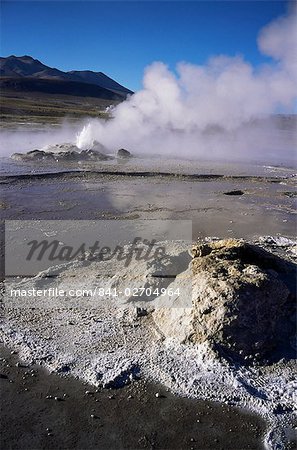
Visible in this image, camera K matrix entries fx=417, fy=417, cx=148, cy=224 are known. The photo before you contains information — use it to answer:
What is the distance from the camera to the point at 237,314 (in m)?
4.70

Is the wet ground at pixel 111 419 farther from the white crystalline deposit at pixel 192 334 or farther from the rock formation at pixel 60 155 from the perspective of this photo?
the rock formation at pixel 60 155

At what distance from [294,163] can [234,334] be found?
2076cm

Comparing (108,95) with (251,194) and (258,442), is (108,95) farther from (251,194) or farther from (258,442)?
(258,442)

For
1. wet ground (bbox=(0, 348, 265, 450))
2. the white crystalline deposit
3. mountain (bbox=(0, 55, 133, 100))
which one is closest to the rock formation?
the white crystalline deposit

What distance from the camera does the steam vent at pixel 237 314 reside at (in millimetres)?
4688

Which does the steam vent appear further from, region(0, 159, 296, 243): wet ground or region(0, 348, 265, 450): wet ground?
region(0, 159, 296, 243): wet ground

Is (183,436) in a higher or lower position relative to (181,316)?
lower

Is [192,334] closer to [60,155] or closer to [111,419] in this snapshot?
[111,419]

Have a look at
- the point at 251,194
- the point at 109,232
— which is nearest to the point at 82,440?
the point at 109,232

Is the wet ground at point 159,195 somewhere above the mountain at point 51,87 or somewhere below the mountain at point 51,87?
below

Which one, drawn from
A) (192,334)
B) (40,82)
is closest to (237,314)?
(192,334)

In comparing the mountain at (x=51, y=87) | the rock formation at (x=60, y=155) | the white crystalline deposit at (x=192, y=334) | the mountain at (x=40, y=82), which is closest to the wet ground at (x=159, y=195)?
the rock formation at (x=60, y=155)

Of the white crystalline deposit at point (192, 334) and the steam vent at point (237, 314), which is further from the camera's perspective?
the steam vent at point (237, 314)

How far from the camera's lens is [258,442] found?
3.77 meters
